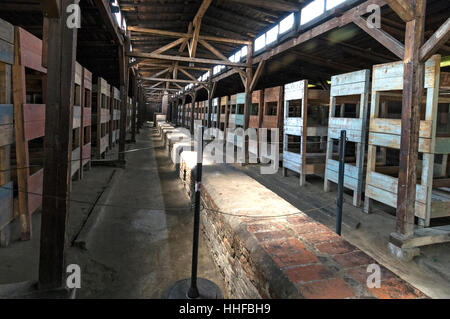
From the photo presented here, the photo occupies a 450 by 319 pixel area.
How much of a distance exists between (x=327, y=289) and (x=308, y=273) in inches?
9.2

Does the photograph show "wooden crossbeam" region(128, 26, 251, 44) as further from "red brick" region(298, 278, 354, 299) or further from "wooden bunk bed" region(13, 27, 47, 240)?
"red brick" region(298, 278, 354, 299)

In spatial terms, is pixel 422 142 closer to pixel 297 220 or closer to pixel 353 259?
pixel 297 220

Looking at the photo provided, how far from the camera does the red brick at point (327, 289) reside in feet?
7.08

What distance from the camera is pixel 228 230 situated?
3736mm

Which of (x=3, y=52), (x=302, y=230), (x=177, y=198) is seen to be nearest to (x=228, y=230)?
(x=302, y=230)

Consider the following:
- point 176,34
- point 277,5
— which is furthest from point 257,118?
point 176,34

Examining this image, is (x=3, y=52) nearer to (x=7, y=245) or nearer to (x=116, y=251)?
(x=7, y=245)

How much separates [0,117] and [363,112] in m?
6.08

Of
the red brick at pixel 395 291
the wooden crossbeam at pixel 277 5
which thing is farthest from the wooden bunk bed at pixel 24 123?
the wooden crossbeam at pixel 277 5

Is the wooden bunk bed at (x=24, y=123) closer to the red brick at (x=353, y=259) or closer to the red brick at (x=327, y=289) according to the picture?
the red brick at (x=327, y=289)

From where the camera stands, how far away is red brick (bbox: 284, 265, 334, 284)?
2.36 m

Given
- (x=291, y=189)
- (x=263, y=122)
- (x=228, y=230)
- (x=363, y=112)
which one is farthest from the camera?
(x=263, y=122)

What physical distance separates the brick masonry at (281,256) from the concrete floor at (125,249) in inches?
23.7

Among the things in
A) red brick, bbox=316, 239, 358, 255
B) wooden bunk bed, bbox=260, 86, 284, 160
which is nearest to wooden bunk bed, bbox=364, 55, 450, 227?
red brick, bbox=316, 239, 358, 255
